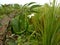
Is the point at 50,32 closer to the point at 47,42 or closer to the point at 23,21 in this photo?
the point at 47,42

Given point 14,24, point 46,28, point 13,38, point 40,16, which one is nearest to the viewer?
point 13,38

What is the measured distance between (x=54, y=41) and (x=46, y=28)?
0.09 meters

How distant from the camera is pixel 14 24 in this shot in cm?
84

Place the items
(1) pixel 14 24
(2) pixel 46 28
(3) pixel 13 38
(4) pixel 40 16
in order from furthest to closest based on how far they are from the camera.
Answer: (4) pixel 40 16
(2) pixel 46 28
(1) pixel 14 24
(3) pixel 13 38

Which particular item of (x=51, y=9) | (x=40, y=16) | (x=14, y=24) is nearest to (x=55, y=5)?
(x=51, y=9)

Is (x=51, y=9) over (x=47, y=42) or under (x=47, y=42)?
over

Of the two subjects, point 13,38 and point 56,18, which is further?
point 56,18

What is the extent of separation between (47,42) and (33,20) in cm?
19

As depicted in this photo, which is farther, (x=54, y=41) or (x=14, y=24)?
(x=54, y=41)

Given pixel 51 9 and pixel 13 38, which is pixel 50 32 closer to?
pixel 51 9

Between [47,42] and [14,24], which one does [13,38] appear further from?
[47,42]

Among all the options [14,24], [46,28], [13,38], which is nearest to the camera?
[13,38]

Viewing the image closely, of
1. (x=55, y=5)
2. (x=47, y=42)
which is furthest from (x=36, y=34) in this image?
(x=55, y=5)

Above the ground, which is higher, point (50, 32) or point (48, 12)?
point (48, 12)
